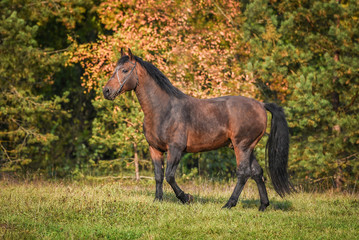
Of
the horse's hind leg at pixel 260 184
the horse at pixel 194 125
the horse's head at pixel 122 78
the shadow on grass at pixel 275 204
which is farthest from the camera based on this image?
the shadow on grass at pixel 275 204

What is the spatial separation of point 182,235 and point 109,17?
9886 mm

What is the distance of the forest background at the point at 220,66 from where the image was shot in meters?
11.2

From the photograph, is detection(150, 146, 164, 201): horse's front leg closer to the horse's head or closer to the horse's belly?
the horse's belly

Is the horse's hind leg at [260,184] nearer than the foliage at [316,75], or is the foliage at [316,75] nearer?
the horse's hind leg at [260,184]

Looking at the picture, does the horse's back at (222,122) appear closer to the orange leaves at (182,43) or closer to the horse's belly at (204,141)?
the horse's belly at (204,141)

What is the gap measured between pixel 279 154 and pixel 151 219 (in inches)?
105

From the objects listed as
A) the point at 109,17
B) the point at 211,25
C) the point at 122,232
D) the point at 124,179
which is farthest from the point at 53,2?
the point at 122,232

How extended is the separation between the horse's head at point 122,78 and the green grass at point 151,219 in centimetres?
172

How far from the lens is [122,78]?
23.7 feet

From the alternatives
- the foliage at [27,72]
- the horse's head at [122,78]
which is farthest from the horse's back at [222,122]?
the foliage at [27,72]

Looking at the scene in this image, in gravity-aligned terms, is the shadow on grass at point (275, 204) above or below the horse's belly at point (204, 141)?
below

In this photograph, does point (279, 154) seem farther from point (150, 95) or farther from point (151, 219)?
point (151, 219)

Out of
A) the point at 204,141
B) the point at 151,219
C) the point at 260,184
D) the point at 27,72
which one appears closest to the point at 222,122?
the point at 204,141

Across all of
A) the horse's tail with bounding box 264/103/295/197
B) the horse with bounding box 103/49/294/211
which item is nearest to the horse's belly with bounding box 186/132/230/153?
the horse with bounding box 103/49/294/211
